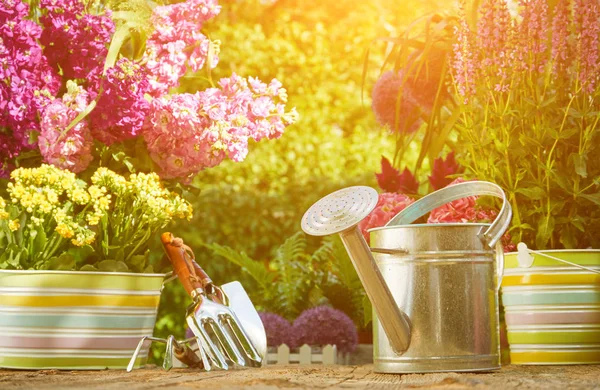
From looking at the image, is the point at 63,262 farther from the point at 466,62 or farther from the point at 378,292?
the point at 466,62

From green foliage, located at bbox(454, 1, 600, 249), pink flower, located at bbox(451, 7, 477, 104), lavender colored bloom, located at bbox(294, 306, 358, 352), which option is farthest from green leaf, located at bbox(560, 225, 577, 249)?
lavender colored bloom, located at bbox(294, 306, 358, 352)

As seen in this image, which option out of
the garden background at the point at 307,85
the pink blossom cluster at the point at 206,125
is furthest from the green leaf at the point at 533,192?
the garden background at the point at 307,85

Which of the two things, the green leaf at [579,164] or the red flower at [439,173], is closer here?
the green leaf at [579,164]

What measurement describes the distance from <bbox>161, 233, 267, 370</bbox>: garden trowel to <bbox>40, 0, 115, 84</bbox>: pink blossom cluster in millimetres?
428

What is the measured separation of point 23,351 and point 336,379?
2.14 feet

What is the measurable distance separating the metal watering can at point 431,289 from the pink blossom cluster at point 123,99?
0.47 meters

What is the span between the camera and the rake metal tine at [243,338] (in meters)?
1.72

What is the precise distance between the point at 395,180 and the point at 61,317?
1.25m

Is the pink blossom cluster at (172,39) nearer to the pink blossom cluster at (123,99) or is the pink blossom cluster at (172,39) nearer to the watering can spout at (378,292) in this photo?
the pink blossom cluster at (123,99)

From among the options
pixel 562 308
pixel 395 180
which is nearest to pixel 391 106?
pixel 395 180

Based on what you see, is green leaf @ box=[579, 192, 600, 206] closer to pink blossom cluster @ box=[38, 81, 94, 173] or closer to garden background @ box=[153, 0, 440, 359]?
pink blossom cluster @ box=[38, 81, 94, 173]

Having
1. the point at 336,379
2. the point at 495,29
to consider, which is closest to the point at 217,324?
the point at 336,379

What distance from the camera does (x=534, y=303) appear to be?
5.87 feet

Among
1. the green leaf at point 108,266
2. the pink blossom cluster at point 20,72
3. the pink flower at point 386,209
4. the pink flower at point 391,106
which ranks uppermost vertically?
the pink flower at point 391,106
